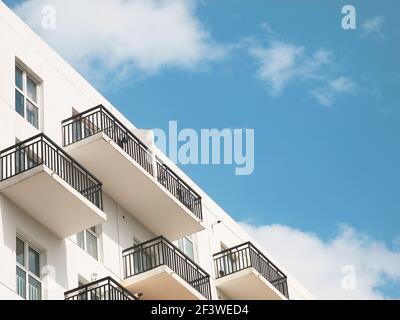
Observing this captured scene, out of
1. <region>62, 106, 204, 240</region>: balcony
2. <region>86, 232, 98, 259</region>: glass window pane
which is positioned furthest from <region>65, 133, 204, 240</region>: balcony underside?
<region>86, 232, 98, 259</region>: glass window pane

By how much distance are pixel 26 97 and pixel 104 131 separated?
8.12 feet

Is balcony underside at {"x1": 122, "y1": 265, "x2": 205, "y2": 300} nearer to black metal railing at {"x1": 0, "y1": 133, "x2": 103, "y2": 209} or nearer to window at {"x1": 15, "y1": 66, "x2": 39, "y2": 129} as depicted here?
black metal railing at {"x1": 0, "y1": 133, "x2": 103, "y2": 209}

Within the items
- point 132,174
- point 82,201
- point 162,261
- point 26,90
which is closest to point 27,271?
point 82,201

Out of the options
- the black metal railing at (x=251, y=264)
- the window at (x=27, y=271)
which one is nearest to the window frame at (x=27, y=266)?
the window at (x=27, y=271)

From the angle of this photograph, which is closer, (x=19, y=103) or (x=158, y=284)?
(x=19, y=103)

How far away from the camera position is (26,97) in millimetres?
32344

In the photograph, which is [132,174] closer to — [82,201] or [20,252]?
[82,201]

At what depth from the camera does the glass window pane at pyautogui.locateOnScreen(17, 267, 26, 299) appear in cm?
2914

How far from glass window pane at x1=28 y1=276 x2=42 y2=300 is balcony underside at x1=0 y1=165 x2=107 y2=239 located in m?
1.60
